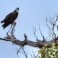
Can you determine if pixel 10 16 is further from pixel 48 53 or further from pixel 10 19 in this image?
pixel 48 53

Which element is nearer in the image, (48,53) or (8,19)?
(48,53)

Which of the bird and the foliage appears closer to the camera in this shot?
the foliage

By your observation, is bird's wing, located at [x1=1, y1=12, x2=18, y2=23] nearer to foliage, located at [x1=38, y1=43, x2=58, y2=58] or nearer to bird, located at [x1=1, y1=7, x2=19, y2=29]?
bird, located at [x1=1, y1=7, x2=19, y2=29]

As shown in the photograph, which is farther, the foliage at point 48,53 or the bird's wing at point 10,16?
the bird's wing at point 10,16

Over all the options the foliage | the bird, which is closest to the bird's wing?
the bird

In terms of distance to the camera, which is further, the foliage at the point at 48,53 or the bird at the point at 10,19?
the bird at the point at 10,19

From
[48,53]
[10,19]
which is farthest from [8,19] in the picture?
[48,53]

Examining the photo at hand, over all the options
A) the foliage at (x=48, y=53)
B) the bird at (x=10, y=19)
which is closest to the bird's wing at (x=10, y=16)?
the bird at (x=10, y=19)

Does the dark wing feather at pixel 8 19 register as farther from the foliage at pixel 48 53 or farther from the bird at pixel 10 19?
the foliage at pixel 48 53

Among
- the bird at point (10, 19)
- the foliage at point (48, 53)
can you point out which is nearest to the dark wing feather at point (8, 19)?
the bird at point (10, 19)

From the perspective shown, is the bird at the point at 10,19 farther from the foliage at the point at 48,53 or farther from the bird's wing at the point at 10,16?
the foliage at the point at 48,53

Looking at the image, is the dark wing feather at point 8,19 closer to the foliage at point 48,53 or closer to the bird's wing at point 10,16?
the bird's wing at point 10,16

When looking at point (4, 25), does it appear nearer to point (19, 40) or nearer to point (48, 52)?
point (19, 40)

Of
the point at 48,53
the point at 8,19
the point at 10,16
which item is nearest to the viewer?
the point at 48,53
